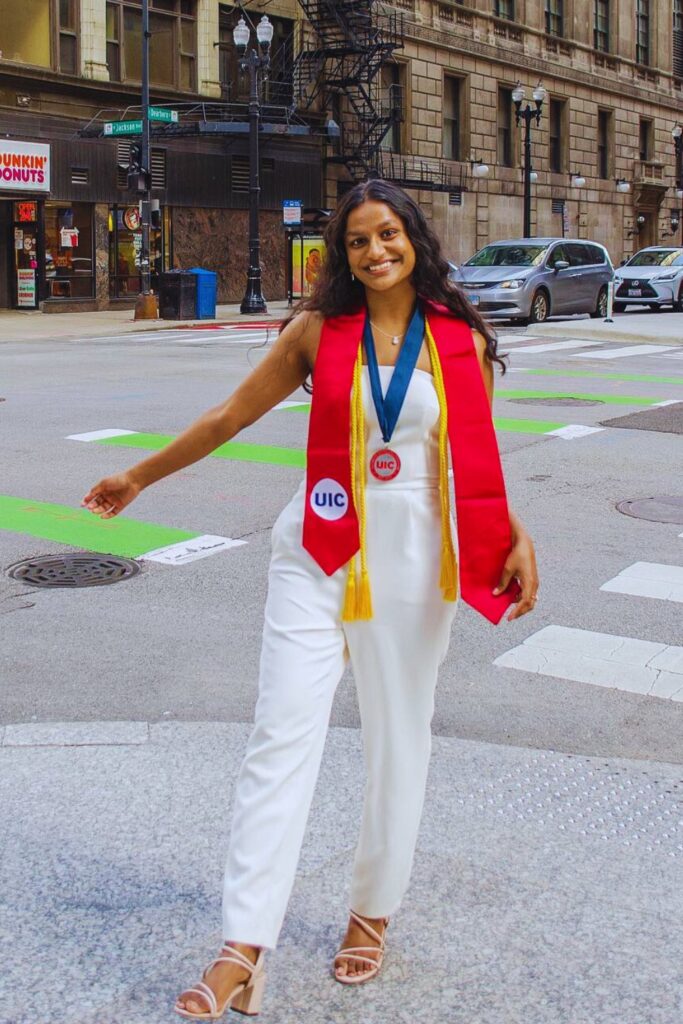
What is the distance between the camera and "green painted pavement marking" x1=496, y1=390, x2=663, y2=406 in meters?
14.4

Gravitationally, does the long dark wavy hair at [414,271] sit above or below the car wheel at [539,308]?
below

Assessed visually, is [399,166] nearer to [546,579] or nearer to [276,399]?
[546,579]

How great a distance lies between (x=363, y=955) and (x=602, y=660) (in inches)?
109

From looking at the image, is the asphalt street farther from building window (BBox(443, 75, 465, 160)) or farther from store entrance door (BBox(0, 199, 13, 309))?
building window (BBox(443, 75, 465, 160))

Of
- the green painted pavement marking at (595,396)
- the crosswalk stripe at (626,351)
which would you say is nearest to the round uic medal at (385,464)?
the green painted pavement marking at (595,396)

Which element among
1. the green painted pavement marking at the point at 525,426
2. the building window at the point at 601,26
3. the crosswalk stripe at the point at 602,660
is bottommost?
the crosswalk stripe at the point at 602,660

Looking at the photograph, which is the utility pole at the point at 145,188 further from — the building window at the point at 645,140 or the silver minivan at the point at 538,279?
the building window at the point at 645,140

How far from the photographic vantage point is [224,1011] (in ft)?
9.46

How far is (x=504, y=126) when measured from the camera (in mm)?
46188

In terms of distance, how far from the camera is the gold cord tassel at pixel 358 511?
9.77 feet

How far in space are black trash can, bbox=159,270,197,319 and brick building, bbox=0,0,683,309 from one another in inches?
152

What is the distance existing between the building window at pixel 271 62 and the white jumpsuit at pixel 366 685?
115ft

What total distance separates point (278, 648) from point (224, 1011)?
772 millimetres

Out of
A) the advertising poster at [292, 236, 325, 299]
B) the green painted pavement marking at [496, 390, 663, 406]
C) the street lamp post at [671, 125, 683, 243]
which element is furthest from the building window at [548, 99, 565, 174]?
the green painted pavement marking at [496, 390, 663, 406]
